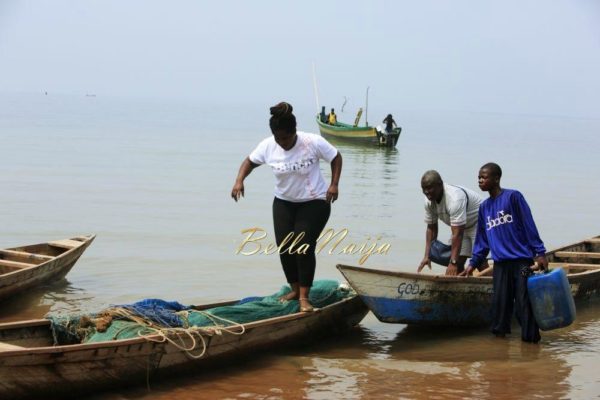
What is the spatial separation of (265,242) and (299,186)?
8.25 m

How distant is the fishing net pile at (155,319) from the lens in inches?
248

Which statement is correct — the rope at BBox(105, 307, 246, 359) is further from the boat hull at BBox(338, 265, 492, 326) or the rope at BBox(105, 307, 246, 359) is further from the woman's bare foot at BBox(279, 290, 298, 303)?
the boat hull at BBox(338, 265, 492, 326)

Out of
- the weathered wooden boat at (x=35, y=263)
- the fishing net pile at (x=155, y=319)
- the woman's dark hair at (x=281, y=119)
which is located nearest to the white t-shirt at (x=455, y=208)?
the fishing net pile at (x=155, y=319)

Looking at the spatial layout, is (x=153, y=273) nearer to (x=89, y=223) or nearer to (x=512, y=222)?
(x=89, y=223)

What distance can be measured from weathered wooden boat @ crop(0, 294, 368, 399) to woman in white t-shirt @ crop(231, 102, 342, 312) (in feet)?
1.18

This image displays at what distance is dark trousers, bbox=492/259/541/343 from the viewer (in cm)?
726

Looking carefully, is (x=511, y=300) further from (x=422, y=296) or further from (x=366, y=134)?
(x=366, y=134)

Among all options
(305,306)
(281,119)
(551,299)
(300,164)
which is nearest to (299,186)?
(300,164)

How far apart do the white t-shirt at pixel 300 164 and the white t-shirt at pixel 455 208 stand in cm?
124

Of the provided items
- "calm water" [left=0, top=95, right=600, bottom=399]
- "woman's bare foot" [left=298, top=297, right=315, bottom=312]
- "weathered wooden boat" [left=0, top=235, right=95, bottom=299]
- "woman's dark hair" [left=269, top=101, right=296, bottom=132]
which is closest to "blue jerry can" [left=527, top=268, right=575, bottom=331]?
"calm water" [left=0, top=95, right=600, bottom=399]

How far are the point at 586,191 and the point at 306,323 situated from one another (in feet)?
67.9

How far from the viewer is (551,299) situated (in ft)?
23.5

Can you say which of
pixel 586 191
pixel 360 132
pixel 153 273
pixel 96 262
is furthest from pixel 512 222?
pixel 360 132

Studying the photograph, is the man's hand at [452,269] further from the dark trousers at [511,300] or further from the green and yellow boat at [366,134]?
the green and yellow boat at [366,134]
